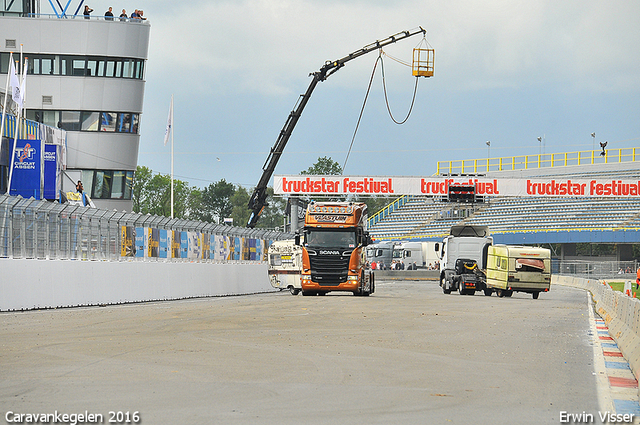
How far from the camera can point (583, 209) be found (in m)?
81.7

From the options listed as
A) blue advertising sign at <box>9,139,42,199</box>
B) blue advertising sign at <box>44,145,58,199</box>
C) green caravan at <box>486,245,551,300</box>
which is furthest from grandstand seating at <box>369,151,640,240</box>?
blue advertising sign at <box>9,139,42,199</box>

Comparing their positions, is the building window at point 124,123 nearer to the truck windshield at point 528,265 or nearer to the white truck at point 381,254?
the white truck at point 381,254

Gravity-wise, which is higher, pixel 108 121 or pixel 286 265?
pixel 108 121

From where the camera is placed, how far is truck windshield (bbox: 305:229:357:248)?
112ft

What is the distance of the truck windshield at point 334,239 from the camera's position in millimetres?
34219

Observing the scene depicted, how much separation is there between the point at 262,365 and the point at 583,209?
75.3 m

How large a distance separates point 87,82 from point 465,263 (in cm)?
2995

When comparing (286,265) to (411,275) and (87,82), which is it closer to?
(87,82)

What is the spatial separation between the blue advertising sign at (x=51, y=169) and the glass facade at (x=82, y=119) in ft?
20.1

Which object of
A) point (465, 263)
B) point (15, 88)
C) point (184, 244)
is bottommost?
point (465, 263)

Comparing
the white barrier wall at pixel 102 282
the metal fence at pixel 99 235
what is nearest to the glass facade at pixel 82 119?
the metal fence at pixel 99 235

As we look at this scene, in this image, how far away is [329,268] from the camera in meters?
34.2

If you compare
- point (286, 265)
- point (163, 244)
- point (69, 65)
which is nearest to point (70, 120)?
point (69, 65)

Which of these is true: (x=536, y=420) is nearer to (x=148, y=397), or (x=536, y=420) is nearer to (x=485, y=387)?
(x=485, y=387)
